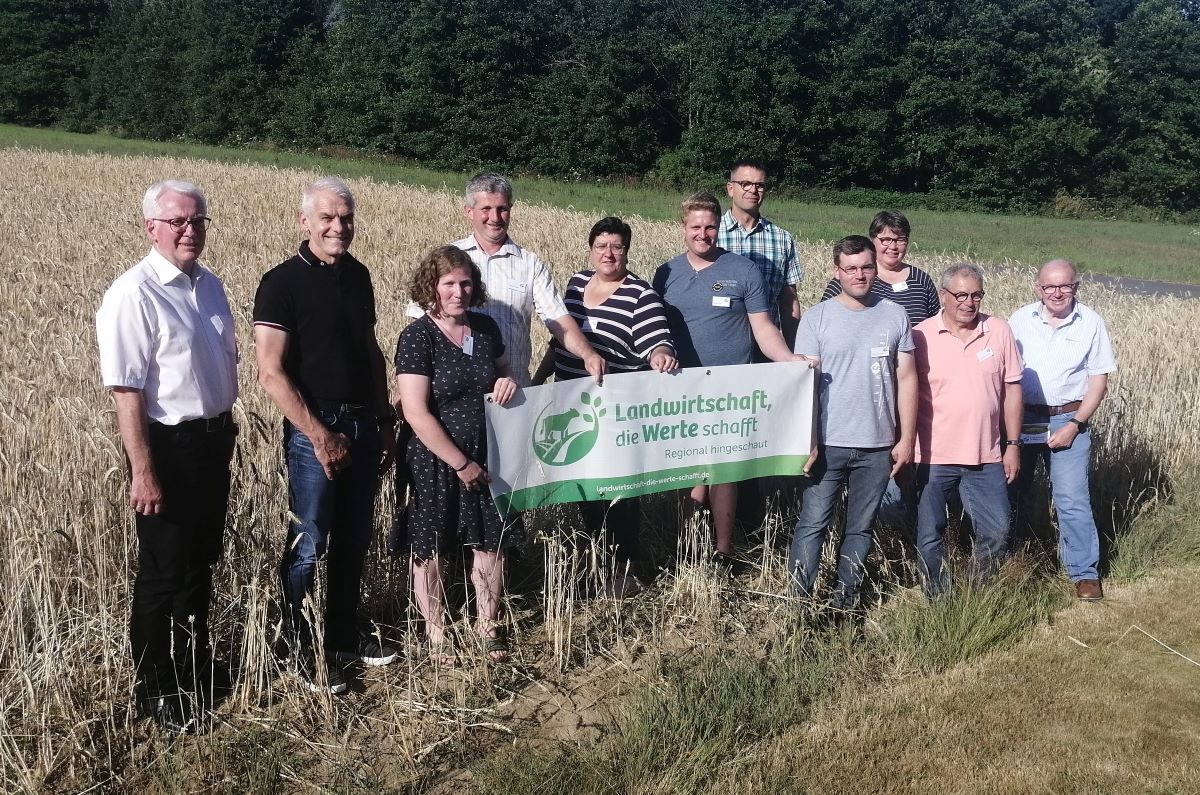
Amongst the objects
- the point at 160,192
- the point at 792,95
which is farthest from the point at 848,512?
the point at 792,95

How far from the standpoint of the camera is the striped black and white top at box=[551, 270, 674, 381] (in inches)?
198

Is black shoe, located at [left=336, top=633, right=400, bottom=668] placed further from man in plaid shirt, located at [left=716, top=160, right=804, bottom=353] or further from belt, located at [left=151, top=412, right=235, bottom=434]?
man in plaid shirt, located at [left=716, top=160, right=804, bottom=353]

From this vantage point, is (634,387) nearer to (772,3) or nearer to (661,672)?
(661,672)

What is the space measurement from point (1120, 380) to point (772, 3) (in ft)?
153

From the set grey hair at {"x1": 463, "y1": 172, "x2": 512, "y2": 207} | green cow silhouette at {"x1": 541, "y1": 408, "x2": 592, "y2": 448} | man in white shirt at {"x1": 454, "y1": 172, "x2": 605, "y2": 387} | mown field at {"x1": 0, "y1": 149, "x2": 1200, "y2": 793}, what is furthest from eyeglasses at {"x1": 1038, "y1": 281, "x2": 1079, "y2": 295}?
grey hair at {"x1": 463, "y1": 172, "x2": 512, "y2": 207}

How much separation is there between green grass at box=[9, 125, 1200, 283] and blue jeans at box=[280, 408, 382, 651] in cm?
1761

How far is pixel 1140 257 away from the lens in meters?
26.2

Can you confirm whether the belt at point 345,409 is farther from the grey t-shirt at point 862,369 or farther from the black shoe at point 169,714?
the grey t-shirt at point 862,369

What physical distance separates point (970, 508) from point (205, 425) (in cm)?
387

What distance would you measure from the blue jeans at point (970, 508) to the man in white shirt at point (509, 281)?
6.39ft

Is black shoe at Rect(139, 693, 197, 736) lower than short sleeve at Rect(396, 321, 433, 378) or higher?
lower

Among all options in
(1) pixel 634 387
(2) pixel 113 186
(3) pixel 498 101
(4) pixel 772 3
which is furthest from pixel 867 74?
(1) pixel 634 387

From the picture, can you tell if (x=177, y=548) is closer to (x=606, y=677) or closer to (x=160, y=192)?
(x=160, y=192)

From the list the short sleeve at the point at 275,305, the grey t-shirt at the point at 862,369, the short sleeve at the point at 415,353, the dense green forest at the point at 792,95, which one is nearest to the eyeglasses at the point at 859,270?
the grey t-shirt at the point at 862,369
